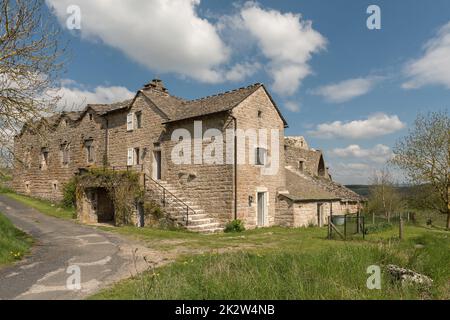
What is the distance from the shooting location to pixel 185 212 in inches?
675

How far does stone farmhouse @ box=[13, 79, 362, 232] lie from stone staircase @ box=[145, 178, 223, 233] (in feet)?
0.18

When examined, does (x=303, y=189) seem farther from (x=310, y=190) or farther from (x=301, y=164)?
(x=301, y=164)

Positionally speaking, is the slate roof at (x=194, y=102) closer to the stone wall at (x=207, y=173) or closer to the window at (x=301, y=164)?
the stone wall at (x=207, y=173)

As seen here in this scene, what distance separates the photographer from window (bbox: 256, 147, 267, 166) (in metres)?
19.7

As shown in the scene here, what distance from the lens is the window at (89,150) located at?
26.5m

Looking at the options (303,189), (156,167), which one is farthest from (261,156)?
(156,167)

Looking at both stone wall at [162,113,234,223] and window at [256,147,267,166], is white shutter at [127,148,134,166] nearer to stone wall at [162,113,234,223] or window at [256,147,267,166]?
stone wall at [162,113,234,223]

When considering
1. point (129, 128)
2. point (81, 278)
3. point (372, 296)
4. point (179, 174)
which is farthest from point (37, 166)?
point (372, 296)

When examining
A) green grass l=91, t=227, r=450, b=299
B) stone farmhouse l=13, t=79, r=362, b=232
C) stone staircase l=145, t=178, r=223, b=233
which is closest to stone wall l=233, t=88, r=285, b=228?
stone farmhouse l=13, t=79, r=362, b=232

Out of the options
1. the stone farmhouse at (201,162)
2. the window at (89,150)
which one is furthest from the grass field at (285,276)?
the window at (89,150)

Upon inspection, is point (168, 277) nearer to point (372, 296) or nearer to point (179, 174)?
point (372, 296)

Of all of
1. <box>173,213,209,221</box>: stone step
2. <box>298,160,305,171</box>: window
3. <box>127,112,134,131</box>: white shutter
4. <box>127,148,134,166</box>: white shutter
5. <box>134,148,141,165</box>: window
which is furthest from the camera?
<box>298,160,305,171</box>: window

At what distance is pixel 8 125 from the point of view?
9.44 meters
